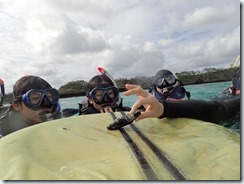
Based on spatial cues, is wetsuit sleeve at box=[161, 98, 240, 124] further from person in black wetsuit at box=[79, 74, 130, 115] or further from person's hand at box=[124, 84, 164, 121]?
person in black wetsuit at box=[79, 74, 130, 115]

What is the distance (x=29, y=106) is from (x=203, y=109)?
1.46m

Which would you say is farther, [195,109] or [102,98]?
[102,98]

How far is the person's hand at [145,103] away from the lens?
1.29m

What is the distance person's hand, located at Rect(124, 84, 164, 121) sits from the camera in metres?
1.29

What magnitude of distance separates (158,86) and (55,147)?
2853 millimetres

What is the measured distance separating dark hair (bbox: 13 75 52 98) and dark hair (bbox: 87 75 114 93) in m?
0.64

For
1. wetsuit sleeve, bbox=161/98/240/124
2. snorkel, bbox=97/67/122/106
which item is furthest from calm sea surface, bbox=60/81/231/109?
wetsuit sleeve, bbox=161/98/240/124

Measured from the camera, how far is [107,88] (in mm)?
2875

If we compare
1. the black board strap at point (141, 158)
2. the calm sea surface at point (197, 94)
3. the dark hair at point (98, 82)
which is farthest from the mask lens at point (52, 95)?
the calm sea surface at point (197, 94)

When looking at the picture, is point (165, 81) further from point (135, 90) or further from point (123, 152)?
point (123, 152)

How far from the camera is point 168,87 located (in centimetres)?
375

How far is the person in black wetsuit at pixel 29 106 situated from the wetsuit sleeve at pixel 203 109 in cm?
→ 117

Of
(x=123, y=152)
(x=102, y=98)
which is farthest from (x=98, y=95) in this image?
(x=123, y=152)

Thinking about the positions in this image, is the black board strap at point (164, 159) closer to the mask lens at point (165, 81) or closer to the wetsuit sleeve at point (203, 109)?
the wetsuit sleeve at point (203, 109)
